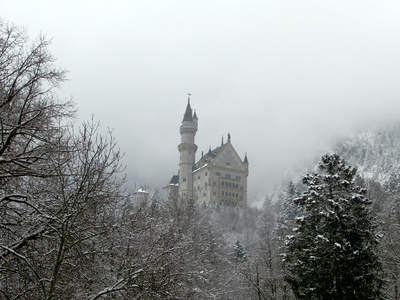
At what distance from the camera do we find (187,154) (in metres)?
141

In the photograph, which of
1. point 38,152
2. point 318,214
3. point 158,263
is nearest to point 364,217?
point 318,214

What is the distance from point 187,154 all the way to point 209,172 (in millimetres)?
8631

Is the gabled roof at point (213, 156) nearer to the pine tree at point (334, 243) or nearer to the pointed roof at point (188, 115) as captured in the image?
the pointed roof at point (188, 115)

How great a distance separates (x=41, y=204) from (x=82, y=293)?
220cm

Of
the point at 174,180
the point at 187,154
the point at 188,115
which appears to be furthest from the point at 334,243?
the point at 174,180

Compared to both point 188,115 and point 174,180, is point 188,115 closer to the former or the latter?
point 188,115

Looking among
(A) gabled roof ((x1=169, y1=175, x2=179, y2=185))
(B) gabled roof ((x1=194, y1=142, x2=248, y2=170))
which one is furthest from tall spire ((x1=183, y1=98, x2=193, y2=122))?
(A) gabled roof ((x1=169, y1=175, x2=179, y2=185))

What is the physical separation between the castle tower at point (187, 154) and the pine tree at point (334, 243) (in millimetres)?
116160

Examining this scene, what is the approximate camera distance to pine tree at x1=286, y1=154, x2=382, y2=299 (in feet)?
74.8

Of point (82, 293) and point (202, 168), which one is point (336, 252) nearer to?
point (82, 293)

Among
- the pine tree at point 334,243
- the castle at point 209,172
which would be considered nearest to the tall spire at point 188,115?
the castle at point 209,172

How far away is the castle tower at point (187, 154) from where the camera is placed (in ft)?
464

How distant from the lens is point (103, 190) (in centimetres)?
1213

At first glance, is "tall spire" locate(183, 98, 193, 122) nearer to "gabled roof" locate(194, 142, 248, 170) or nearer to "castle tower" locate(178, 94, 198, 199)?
"castle tower" locate(178, 94, 198, 199)
